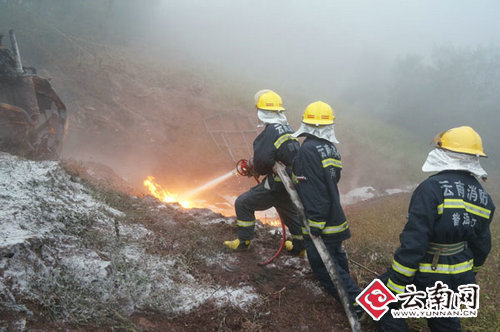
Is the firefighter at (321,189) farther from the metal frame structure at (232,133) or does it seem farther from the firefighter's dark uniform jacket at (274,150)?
the metal frame structure at (232,133)

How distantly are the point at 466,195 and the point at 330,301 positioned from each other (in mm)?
1847

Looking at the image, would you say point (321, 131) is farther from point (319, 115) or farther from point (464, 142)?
point (464, 142)

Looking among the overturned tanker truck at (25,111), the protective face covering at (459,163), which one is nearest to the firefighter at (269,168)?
the protective face covering at (459,163)

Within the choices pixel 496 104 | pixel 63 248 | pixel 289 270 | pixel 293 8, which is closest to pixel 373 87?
pixel 496 104

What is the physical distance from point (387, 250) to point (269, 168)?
255 cm

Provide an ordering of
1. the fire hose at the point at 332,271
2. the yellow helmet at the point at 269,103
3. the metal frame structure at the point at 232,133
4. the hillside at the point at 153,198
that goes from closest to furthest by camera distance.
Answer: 1. the hillside at the point at 153,198
2. the fire hose at the point at 332,271
3. the yellow helmet at the point at 269,103
4. the metal frame structure at the point at 232,133

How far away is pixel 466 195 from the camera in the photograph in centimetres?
250

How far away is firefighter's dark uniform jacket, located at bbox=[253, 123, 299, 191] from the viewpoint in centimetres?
410

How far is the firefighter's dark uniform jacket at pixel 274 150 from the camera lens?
410 cm

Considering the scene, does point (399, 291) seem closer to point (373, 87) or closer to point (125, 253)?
point (125, 253)

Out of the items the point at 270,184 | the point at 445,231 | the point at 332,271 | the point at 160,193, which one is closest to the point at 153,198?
the point at 270,184

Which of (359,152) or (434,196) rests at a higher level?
(434,196)

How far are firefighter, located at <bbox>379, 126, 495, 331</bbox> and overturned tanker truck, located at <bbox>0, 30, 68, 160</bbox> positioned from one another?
21.5ft

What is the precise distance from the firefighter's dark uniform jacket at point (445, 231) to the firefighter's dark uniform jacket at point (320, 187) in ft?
2.65
